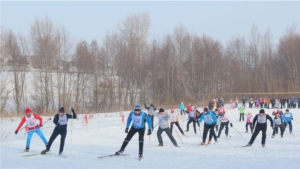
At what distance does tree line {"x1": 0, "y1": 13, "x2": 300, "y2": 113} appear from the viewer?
43469 millimetres

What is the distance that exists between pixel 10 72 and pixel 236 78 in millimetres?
40467

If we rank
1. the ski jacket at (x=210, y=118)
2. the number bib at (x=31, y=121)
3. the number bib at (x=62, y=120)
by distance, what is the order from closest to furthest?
the number bib at (x=62, y=120) → the number bib at (x=31, y=121) → the ski jacket at (x=210, y=118)

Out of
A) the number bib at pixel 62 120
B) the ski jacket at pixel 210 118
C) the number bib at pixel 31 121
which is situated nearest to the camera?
the number bib at pixel 62 120

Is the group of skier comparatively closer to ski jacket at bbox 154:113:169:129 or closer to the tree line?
ski jacket at bbox 154:113:169:129

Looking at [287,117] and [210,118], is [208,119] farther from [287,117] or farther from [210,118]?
[287,117]

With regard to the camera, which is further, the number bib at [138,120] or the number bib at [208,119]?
the number bib at [208,119]

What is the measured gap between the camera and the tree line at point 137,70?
43.5 m

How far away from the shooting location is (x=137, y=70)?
55.3 metres

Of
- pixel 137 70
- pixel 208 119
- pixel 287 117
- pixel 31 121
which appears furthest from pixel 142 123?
pixel 137 70

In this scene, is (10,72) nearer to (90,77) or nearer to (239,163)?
(90,77)

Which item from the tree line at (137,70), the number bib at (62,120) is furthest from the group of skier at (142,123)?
the tree line at (137,70)

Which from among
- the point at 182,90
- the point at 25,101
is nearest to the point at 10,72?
the point at 25,101

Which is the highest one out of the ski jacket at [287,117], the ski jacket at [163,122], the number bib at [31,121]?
the number bib at [31,121]

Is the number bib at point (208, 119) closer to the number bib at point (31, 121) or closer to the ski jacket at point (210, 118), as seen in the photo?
the ski jacket at point (210, 118)
